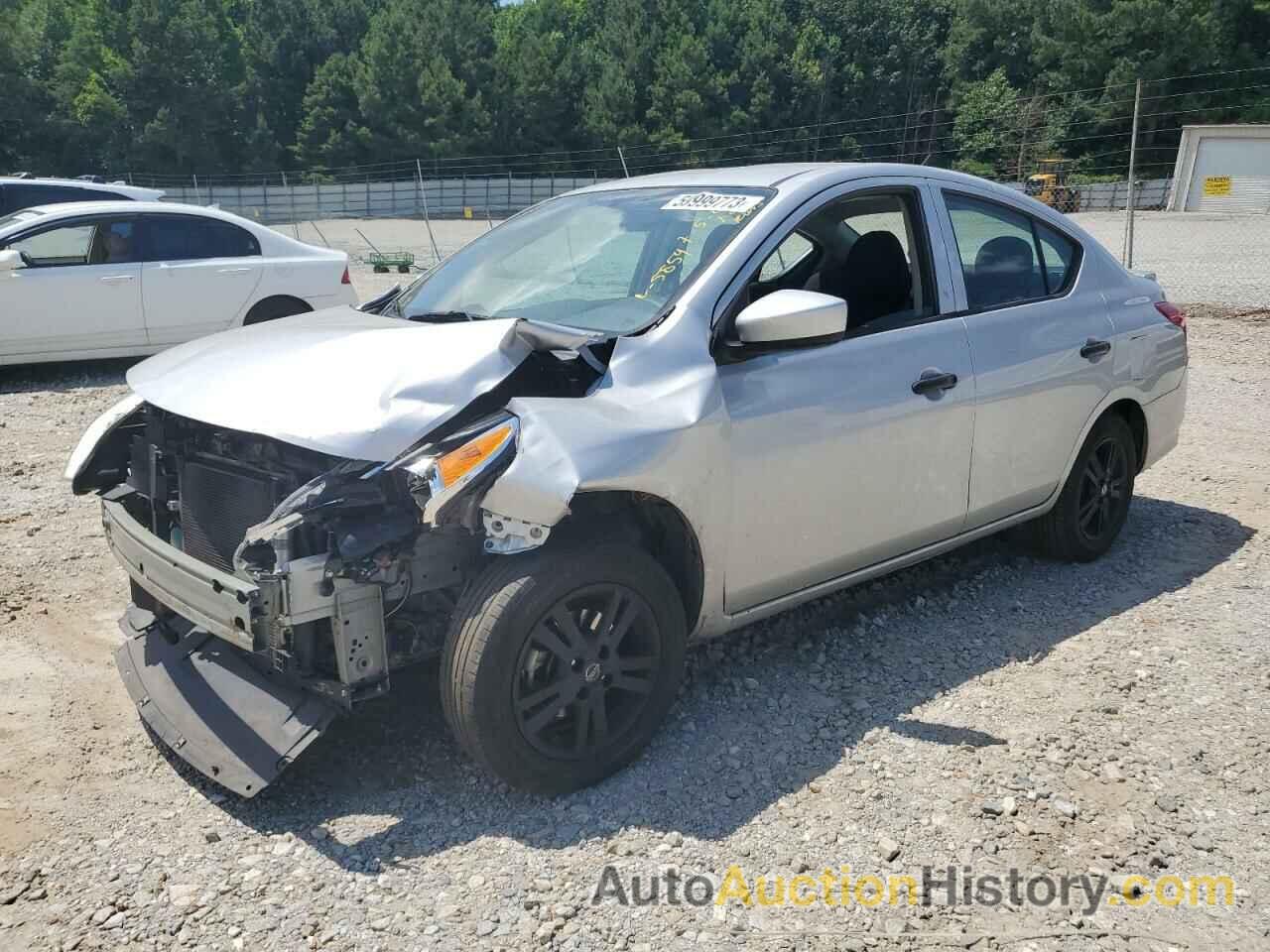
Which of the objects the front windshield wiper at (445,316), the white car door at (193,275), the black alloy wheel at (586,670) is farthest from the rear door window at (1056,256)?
the white car door at (193,275)

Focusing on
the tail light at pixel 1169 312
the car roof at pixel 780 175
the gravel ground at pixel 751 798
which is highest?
the car roof at pixel 780 175

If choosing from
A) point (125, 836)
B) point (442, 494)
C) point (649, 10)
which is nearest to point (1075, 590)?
point (442, 494)

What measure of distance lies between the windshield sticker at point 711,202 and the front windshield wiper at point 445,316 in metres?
0.78

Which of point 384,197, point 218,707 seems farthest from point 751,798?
point 384,197

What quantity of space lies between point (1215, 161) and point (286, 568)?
35486 millimetres

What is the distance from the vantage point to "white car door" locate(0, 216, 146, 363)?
28.8 ft

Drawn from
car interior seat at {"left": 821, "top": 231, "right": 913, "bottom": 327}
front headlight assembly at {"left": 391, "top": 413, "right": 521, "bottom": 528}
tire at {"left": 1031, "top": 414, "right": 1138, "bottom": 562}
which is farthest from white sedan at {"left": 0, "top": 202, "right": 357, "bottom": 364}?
front headlight assembly at {"left": 391, "top": 413, "right": 521, "bottom": 528}

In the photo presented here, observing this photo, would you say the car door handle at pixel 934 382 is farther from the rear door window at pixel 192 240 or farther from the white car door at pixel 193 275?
the rear door window at pixel 192 240

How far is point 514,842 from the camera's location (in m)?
3.01

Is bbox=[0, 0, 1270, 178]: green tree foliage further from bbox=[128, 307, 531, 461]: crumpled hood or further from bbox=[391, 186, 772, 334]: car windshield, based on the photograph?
bbox=[128, 307, 531, 461]: crumpled hood

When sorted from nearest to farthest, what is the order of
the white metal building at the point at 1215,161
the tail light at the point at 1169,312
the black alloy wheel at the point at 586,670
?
the black alloy wheel at the point at 586,670 < the tail light at the point at 1169,312 < the white metal building at the point at 1215,161

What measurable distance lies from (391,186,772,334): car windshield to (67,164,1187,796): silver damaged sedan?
0.6 inches

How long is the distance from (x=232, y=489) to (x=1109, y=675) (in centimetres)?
311

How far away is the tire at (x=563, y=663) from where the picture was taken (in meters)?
2.94
